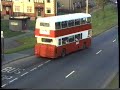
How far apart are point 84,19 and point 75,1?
172 inches

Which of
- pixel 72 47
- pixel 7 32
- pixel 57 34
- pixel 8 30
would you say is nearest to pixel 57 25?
pixel 57 34

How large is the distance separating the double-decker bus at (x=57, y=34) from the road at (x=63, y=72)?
0.69 m

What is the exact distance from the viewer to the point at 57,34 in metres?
23.2

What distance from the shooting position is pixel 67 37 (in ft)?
79.8

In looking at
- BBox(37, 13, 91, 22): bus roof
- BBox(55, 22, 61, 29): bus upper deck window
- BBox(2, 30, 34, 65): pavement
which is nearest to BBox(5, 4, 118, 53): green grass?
BBox(2, 30, 34, 65): pavement

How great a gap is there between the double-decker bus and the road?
0.69m

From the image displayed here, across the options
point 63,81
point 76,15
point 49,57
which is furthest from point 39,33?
point 63,81

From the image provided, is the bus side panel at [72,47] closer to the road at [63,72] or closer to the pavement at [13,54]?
the road at [63,72]

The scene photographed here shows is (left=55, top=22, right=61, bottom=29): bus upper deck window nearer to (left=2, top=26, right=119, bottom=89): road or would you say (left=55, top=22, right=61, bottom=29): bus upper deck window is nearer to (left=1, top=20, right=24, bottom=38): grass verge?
(left=2, top=26, right=119, bottom=89): road

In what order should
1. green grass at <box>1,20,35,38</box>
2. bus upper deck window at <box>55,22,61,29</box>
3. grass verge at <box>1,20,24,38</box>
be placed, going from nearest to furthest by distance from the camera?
bus upper deck window at <box>55,22,61,29</box> < grass verge at <box>1,20,24,38</box> < green grass at <box>1,20,35,38</box>

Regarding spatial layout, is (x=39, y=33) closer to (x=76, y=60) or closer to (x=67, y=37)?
(x=67, y=37)

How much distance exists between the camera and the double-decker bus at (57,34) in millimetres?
23188

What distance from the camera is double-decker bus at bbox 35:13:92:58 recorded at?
913 inches

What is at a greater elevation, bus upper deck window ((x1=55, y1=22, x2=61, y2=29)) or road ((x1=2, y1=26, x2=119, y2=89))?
bus upper deck window ((x1=55, y1=22, x2=61, y2=29))
